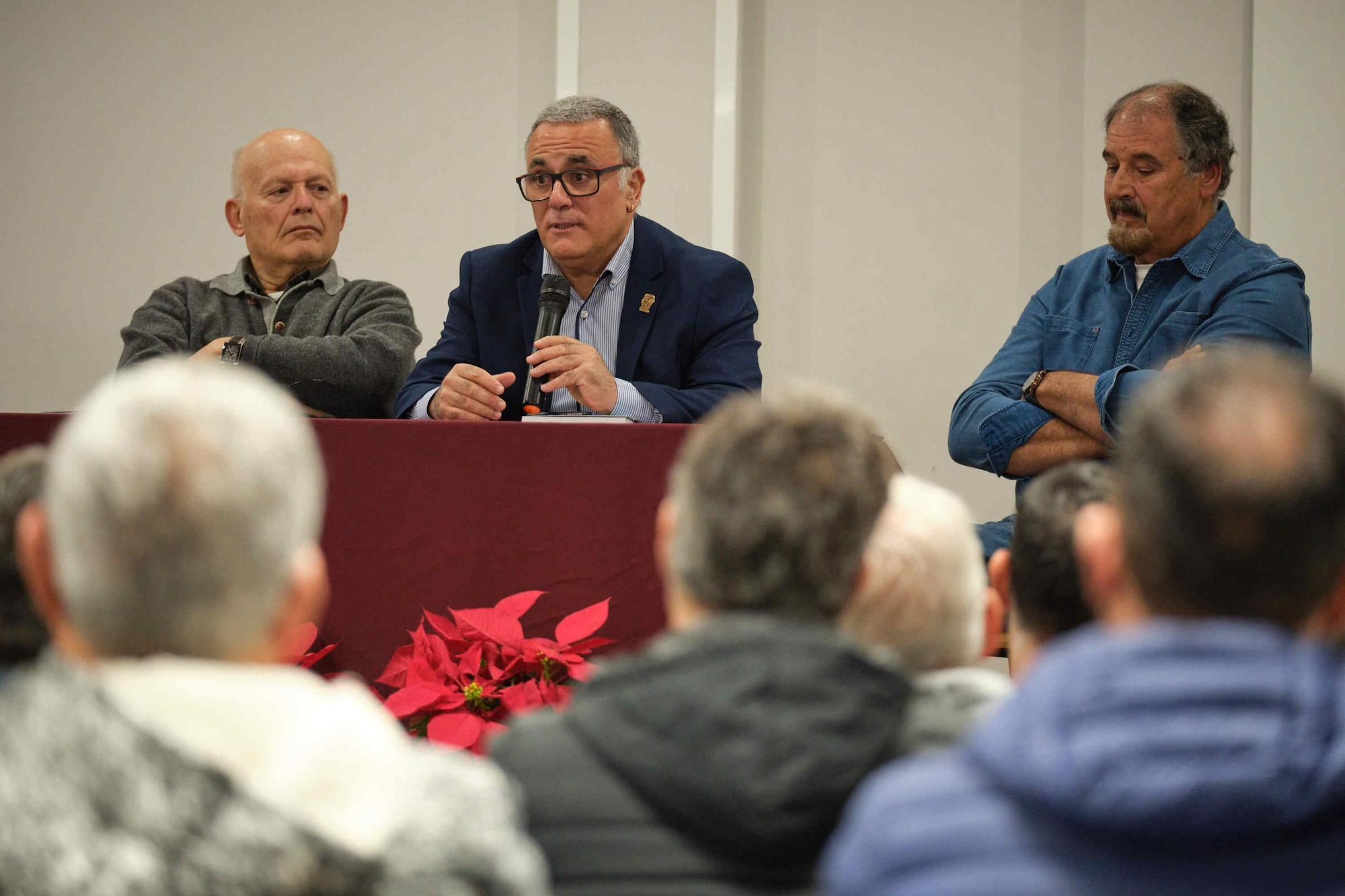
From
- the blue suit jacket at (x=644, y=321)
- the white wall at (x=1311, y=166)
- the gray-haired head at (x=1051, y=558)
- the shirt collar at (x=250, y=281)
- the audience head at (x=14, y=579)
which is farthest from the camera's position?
the white wall at (x=1311, y=166)

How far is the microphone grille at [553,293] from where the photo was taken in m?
2.78

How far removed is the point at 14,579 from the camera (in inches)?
45.8

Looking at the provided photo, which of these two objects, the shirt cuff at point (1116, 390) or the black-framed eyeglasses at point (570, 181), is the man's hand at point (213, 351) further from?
the shirt cuff at point (1116, 390)

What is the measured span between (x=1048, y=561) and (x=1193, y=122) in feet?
6.56

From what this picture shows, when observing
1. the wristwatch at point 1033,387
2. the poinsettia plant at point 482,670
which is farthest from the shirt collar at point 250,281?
the wristwatch at point 1033,387

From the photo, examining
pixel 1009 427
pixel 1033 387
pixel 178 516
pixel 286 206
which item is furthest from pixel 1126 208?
pixel 178 516

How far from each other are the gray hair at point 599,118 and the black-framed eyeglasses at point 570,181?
6cm

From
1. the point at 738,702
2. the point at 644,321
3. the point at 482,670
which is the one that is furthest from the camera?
the point at 644,321

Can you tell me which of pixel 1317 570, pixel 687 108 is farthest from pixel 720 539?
pixel 687 108

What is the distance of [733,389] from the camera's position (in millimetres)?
2963

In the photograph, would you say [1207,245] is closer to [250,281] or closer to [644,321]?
[644,321]

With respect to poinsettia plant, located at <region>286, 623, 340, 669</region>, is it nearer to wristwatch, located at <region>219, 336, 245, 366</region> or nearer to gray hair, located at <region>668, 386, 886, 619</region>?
wristwatch, located at <region>219, 336, 245, 366</region>

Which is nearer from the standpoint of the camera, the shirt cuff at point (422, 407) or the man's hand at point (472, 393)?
the man's hand at point (472, 393)

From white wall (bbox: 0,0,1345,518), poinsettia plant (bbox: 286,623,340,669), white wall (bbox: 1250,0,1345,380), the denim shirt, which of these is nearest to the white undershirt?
poinsettia plant (bbox: 286,623,340,669)
